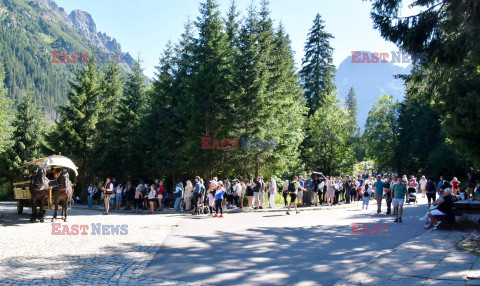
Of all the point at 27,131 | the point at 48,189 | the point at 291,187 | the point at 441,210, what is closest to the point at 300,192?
the point at 291,187

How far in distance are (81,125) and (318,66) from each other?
97.5 ft

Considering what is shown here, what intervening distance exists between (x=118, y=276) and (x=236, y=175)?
24242mm

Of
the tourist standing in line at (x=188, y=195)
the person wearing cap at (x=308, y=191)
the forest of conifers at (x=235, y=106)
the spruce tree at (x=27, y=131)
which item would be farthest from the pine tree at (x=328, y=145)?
the spruce tree at (x=27, y=131)

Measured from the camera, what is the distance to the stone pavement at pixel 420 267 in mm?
6203

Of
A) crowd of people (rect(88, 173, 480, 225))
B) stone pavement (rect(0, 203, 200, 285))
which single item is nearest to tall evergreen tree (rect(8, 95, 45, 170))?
crowd of people (rect(88, 173, 480, 225))

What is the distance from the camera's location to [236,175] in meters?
31.0

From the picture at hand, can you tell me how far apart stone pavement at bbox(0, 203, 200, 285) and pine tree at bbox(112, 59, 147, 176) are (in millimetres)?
19092

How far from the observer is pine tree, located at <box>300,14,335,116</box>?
46.2m

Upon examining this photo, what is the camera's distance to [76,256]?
839 centimetres

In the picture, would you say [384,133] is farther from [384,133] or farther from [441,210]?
[441,210]

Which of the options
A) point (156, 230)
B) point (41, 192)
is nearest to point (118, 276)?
point (156, 230)

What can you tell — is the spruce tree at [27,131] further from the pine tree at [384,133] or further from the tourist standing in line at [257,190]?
the pine tree at [384,133]

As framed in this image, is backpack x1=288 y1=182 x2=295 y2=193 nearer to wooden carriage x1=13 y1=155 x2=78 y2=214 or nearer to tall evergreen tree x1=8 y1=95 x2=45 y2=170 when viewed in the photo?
wooden carriage x1=13 y1=155 x2=78 y2=214

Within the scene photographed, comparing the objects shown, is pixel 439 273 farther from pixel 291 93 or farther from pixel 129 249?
pixel 291 93
